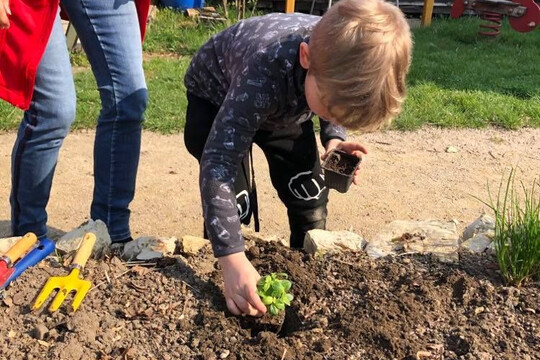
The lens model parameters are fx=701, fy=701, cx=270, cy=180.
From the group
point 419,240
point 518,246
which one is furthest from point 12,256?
point 518,246

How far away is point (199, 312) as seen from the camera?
6.88 feet

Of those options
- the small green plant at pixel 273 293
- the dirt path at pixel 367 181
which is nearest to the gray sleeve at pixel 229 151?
the small green plant at pixel 273 293

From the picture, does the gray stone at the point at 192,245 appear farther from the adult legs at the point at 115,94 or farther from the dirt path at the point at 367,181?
the dirt path at the point at 367,181

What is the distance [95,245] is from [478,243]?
4.43 feet

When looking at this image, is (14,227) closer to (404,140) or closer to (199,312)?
(199,312)

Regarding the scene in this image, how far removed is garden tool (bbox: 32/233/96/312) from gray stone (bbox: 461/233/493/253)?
1.31 meters

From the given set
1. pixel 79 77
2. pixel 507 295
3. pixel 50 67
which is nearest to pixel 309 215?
pixel 507 295

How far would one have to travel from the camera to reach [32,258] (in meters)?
2.22

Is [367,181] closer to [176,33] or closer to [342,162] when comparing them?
[342,162]

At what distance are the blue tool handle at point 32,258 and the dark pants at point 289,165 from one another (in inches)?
27.9

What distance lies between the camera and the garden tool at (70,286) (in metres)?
2.04

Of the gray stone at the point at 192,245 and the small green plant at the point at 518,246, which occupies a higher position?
the small green plant at the point at 518,246

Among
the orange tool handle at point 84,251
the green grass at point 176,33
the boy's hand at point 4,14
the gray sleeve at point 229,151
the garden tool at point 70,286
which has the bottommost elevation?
the green grass at point 176,33

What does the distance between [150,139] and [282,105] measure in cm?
270
